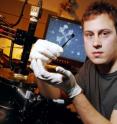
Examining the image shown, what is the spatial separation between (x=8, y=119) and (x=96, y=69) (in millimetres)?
595

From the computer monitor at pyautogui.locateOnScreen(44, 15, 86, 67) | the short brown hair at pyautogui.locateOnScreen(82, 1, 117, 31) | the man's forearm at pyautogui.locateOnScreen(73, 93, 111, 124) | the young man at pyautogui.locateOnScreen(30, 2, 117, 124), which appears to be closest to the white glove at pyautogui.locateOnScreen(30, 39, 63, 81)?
the young man at pyautogui.locateOnScreen(30, 2, 117, 124)

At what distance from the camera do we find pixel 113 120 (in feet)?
3.86

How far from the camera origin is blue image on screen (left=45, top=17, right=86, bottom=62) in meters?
2.14

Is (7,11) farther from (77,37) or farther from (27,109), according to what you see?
(27,109)

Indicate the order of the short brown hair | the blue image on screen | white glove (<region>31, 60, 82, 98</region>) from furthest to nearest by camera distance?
1. the blue image on screen
2. the short brown hair
3. white glove (<region>31, 60, 82, 98</region>)

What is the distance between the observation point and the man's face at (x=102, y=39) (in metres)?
1.27

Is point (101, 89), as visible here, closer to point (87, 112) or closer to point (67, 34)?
point (87, 112)

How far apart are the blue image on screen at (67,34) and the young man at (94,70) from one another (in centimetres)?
58

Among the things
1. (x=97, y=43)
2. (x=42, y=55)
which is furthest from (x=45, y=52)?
(x=97, y=43)

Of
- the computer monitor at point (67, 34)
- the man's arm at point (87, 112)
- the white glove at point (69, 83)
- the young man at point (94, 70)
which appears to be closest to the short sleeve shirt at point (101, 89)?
the young man at point (94, 70)

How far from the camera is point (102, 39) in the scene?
1278mm

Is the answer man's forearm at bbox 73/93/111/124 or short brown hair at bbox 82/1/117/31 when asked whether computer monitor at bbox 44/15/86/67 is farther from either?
man's forearm at bbox 73/93/111/124

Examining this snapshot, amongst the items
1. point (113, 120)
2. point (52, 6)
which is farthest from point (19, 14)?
point (113, 120)

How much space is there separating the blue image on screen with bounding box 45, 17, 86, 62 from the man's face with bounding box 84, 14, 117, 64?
823 mm
